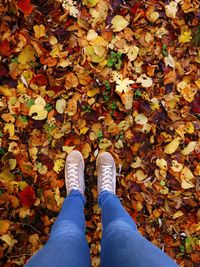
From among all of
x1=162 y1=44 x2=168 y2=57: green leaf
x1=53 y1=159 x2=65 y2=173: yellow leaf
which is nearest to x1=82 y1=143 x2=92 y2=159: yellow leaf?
x1=53 y1=159 x2=65 y2=173: yellow leaf

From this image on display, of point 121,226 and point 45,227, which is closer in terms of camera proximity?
point 121,226

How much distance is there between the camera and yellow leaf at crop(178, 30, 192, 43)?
178cm

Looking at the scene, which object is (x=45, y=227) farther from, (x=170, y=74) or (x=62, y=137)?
(x=170, y=74)

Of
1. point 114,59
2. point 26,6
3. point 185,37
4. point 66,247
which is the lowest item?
point 66,247

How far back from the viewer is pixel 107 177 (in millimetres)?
1695

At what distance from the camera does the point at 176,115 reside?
5.86 ft

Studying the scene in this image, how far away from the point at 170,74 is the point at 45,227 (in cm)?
105

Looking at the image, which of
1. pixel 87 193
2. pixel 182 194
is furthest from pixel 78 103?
pixel 182 194

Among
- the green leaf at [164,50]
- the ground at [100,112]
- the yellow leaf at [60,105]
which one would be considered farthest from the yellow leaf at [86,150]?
the green leaf at [164,50]

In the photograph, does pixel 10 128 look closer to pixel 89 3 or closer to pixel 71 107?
pixel 71 107

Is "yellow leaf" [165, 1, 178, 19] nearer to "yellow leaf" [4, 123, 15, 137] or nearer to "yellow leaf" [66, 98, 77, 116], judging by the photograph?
"yellow leaf" [66, 98, 77, 116]

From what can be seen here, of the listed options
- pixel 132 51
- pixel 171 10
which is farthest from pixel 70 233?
pixel 171 10

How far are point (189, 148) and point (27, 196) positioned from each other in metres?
0.90

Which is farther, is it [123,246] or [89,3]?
[89,3]
